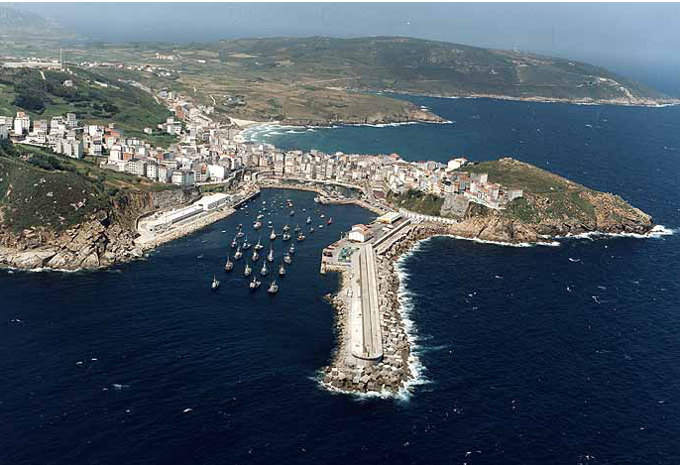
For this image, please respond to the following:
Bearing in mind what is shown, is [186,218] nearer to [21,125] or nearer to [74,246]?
[74,246]

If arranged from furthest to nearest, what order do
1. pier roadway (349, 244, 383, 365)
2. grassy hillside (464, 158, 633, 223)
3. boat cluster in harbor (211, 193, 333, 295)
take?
grassy hillside (464, 158, 633, 223) → boat cluster in harbor (211, 193, 333, 295) → pier roadway (349, 244, 383, 365)

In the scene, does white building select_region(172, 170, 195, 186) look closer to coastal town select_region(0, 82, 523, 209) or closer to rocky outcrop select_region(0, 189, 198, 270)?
coastal town select_region(0, 82, 523, 209)

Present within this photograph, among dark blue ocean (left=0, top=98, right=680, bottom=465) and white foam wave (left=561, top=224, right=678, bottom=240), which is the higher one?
white foam wave (left=561, top=224, right=678, bottom=240)

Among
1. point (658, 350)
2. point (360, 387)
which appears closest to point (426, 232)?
point (658, 350)

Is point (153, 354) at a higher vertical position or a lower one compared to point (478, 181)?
lower

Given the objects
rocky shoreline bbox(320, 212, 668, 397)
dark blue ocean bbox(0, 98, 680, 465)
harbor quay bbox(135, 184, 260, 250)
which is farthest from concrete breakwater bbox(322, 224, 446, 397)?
→ harbor quay bbox(135, 184, 260, 250)

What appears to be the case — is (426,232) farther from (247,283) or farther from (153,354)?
(153,354)

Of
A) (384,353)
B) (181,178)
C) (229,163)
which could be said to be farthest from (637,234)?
(181,178)
